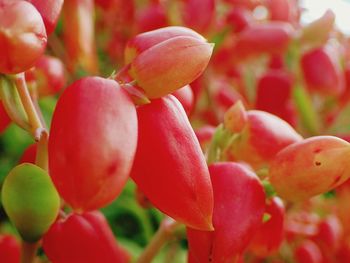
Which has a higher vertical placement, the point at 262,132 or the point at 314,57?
the point at 262,132

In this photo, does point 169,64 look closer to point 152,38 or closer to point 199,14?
point 152,38

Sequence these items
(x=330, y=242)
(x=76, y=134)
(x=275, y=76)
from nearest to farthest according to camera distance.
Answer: (x=76, y=134)
(x=330, y=242)
(x=275, y=76)

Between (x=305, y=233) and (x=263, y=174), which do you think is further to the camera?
(x=305, y=233)

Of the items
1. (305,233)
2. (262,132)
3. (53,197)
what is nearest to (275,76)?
(305,233)

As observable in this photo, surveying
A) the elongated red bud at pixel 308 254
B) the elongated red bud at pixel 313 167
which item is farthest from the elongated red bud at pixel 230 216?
the elongated red bud at pixel 308 254

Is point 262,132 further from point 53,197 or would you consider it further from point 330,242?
point 330,242

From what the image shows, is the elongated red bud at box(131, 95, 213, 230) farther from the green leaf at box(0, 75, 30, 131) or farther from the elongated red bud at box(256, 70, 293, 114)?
the elongated red bud at box(256, 70, 293, 114)

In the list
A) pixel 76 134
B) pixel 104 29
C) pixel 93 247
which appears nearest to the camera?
pixel 76 134
